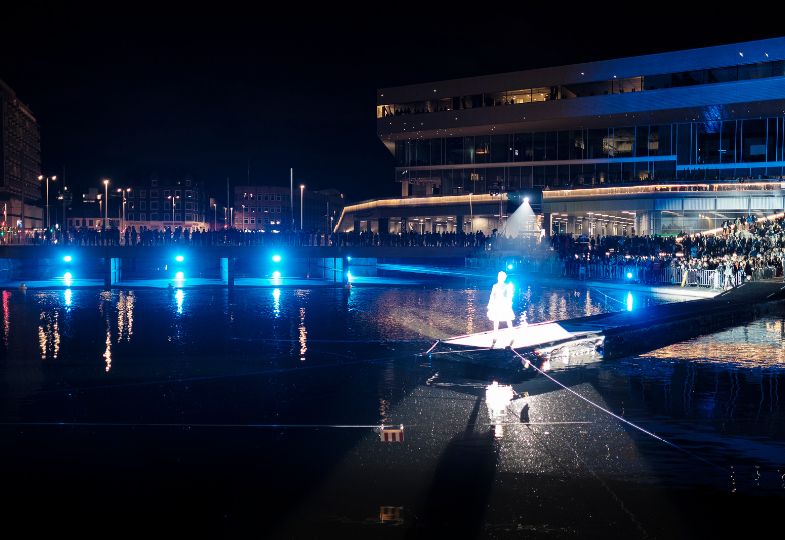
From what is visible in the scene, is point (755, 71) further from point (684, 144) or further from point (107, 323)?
point (107, 323)

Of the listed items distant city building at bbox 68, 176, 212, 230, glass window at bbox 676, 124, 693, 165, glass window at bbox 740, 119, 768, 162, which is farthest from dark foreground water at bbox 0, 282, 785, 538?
distant city building at bbox 68, 176, 212, 230

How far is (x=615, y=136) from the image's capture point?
7531 centimetres

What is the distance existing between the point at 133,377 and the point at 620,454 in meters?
8.19

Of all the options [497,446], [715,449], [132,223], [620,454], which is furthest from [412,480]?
[132,223]

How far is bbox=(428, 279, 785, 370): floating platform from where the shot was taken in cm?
1466

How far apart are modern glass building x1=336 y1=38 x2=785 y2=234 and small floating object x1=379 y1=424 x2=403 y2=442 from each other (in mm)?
58520

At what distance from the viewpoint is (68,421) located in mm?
10320

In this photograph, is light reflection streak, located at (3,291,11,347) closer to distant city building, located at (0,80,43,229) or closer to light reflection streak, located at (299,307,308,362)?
light reflection streak, located at (299,307,308,362)

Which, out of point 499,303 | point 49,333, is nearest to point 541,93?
point 49,333

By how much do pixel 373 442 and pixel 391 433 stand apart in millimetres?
472

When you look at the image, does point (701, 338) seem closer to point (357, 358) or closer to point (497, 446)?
point (357, 358)

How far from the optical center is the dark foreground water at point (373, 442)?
22.3 ft

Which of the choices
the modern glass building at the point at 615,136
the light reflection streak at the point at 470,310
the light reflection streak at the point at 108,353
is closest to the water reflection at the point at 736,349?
the light reflection streak at the point at 470,310

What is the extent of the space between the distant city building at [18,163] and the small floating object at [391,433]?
108965 millimetres
